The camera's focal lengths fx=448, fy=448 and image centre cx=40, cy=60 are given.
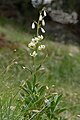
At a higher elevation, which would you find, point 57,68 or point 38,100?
point 38,100

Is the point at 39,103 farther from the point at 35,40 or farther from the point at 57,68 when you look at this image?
the point at 57,68

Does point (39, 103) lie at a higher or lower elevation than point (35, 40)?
lower

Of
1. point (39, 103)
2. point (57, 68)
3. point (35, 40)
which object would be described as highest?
point (35, 40)

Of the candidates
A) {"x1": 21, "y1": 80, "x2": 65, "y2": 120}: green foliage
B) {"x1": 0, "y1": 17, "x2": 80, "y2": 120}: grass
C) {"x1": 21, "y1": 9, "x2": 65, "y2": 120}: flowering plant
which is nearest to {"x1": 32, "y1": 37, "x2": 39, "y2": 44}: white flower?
{"x1": 21, "y1": 9, "x2": 65, "y2": 120}: flowering plant

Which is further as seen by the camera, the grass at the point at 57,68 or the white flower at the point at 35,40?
the grass at the point at 57,68

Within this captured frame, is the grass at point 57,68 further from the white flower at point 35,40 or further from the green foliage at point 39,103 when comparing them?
the white flower at point 35,40

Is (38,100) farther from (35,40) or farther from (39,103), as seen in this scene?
(35,40)

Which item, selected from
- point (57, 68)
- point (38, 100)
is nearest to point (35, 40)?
point (38, 100)

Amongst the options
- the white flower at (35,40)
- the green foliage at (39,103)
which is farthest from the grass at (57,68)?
the white flower at (35,40)

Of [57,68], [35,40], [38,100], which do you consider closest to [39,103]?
[38,100]

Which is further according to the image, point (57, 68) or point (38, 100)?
point (57, 68)

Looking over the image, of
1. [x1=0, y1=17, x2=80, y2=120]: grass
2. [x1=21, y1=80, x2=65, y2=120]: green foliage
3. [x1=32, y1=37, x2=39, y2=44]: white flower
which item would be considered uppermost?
[x1=32, y1=37, x2=39, y2=44]: white flower

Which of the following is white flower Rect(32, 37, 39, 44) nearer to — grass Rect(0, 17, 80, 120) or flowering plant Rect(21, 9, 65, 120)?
flowering plant Rect(21, 9, 65, 120)

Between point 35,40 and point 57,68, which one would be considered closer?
point 35,40
